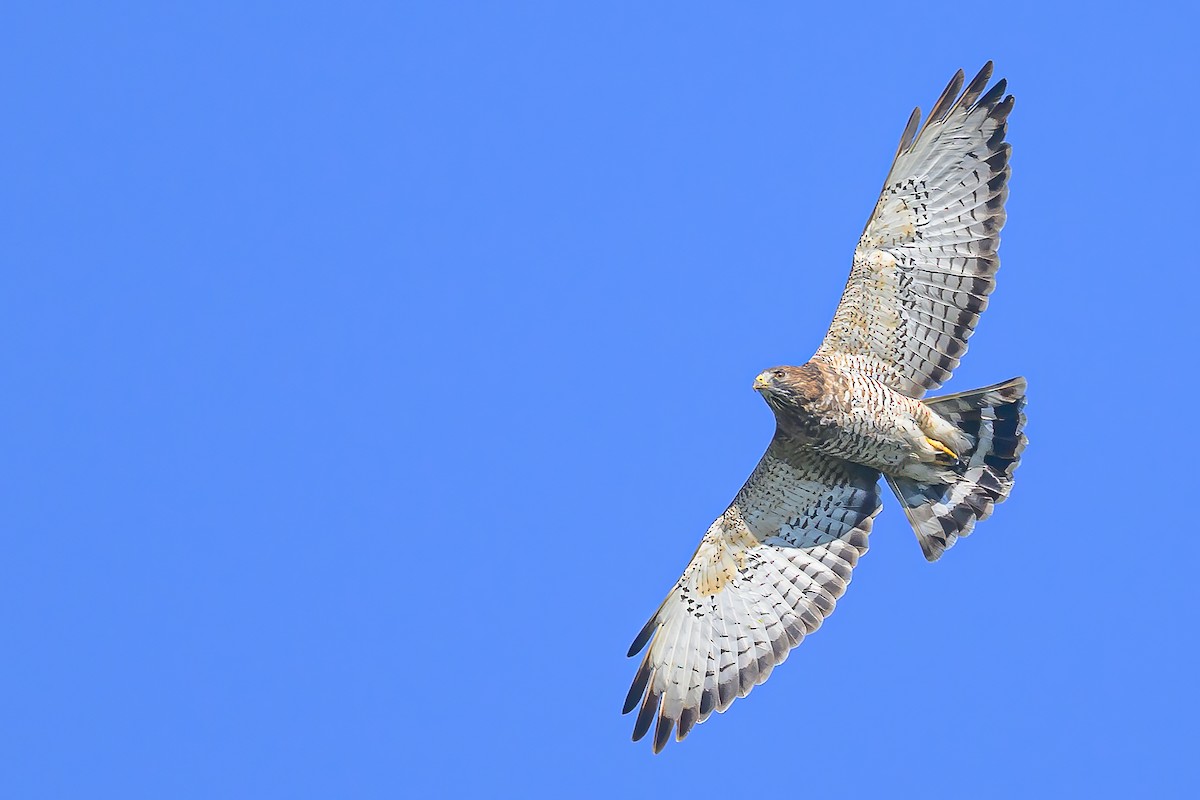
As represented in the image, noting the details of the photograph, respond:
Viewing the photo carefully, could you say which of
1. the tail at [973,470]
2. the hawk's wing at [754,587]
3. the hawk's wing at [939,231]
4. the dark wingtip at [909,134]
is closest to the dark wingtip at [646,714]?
the hawk's wing at [754,587]

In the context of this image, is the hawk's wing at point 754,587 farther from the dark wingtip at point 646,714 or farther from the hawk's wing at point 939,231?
the hawk's wing at point 939,231

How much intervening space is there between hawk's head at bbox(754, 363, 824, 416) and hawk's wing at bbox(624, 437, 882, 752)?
789 millimetres

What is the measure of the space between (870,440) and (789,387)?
2.92 feet

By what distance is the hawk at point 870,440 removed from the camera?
42.5ft

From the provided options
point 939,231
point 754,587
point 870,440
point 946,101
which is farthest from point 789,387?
point 946,101

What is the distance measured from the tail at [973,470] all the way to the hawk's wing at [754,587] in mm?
459

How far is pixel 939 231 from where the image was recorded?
12992 mm

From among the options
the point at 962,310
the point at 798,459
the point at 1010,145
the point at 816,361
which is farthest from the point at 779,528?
the point at 1010,145

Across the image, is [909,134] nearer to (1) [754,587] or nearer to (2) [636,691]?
(1) [754,587]

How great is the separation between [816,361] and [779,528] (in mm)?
1551

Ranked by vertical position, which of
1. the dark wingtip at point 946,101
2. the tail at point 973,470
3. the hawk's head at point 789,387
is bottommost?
the tail at point 973,470

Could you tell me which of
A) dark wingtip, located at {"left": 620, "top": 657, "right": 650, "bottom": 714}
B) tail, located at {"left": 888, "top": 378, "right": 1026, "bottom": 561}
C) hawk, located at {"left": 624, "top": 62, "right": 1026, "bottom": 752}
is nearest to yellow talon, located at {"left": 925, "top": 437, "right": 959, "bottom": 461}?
hawk, located at {"left": 624, "top": 62, "right": 1026, "bottom": 752}

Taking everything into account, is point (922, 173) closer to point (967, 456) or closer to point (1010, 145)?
point (1010, 145)

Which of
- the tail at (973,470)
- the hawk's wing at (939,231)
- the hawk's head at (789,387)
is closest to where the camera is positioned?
the hawk's head at (789,387)
